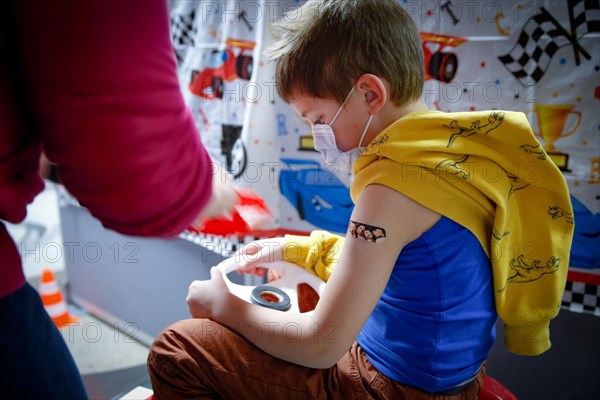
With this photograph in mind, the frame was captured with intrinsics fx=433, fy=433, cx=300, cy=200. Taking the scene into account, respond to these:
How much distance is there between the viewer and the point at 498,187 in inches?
26.0

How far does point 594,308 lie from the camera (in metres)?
1.03

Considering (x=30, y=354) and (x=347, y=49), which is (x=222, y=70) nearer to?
(x=347, y=49)

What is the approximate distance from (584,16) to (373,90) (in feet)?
1.85

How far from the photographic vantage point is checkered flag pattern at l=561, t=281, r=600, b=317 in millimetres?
1021

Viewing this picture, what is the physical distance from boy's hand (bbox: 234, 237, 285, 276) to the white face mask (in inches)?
8.9

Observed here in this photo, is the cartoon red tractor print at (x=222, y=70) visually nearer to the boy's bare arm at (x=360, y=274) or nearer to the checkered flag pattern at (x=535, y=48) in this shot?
the checkered flag pattern at (x=535, y=48)

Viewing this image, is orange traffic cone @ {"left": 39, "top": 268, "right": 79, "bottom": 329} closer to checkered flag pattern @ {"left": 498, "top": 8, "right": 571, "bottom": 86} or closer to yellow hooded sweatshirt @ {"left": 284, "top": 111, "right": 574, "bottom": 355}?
yellow hooded sweatshirt @ {"left": 284, "top": 111, "right": 574, "bottom": 355}

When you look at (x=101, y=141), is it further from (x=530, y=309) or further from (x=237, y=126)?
(x=237, y=126)

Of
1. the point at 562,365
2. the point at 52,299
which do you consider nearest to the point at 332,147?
the point at 562,365

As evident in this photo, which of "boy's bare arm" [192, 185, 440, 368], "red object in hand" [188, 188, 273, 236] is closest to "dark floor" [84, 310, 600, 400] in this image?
"boy's bare arm" [192, 185, 440, 368]

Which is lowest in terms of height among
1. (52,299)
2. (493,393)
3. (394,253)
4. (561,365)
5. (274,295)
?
(52,299)

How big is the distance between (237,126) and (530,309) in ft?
3.17

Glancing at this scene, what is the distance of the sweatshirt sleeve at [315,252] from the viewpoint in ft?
2.97

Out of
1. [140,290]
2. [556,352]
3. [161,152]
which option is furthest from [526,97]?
[140,290]
